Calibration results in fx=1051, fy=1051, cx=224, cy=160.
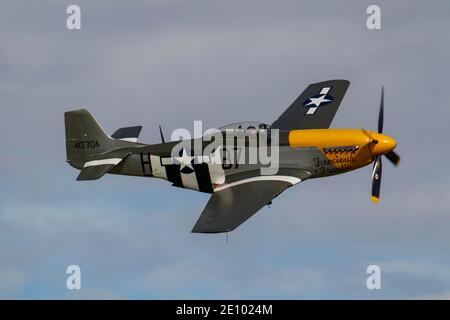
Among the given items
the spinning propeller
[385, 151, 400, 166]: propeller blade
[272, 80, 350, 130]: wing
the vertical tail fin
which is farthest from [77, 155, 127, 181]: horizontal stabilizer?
[385, 151, 400, 166]: propeller blade

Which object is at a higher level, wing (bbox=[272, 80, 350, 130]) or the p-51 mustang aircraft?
wing (bbox=[272, 80, 350, 130])

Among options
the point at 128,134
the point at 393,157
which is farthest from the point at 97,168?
the point at 393,157

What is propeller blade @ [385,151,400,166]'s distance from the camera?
33.2 m

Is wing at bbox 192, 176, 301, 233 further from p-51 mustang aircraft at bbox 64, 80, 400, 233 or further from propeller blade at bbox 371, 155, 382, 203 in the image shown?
propeller blade at bbox 371, 155, 382, 203

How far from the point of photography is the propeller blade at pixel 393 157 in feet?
109

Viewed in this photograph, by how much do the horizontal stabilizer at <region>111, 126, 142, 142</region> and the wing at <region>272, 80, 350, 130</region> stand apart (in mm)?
4705

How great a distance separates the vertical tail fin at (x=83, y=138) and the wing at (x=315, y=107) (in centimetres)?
593

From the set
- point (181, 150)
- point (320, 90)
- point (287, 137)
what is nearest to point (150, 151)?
point (181, 150)

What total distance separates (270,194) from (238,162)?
2268 millimetres

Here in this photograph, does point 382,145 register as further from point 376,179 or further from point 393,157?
point 376,179

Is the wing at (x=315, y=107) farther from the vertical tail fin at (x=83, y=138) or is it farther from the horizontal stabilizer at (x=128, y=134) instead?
the vertical tail fin at (x=83, y=138)

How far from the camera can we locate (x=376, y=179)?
108 feet

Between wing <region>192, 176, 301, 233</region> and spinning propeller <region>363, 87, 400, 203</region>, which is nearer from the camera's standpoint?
wing <region>192, 176, 301, 233</region>

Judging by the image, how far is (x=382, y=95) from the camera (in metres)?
33.9
